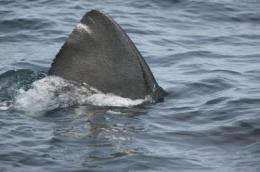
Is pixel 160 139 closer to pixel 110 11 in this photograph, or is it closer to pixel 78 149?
pixel 78 149

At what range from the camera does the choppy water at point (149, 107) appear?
7.43 meters

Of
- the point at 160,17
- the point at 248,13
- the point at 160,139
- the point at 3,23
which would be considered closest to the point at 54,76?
the point at 160,139

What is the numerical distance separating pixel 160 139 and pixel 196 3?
31.4 ft

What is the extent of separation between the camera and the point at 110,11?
16406 mm

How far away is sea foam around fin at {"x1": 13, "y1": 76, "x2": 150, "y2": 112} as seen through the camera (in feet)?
29.6

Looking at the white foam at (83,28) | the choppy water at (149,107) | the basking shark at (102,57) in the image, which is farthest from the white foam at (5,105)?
the white foam at (83,28)

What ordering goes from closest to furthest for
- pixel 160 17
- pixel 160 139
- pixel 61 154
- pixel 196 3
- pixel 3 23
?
pixel 61 154 → pixel 160 139 → pixel 3 23 → pixel 160 17 → pixel 196 3

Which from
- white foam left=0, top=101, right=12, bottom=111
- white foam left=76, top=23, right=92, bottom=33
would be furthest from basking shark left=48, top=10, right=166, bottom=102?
white foam left=0, top=101, right=12, bottom=111

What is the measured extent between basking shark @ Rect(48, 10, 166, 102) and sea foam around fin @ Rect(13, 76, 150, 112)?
0.30ft

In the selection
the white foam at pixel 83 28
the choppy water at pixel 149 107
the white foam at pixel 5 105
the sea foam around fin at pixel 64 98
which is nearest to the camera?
the choppy water at pixel 149 107

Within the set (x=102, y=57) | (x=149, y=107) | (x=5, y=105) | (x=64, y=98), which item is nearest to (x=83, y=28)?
(x=102, y=57)

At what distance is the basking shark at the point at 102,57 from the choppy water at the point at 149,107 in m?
0.23

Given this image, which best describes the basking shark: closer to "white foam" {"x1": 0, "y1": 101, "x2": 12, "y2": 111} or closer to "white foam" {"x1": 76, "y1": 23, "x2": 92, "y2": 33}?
"white foam" {"x1": 76, "y1": 23, "x2": 92, "y2": 33}

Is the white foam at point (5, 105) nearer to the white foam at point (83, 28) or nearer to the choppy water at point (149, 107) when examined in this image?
the choppy water at point (149, 107)
